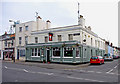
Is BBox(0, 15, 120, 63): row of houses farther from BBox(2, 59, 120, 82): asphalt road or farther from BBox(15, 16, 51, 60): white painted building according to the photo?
BBox(2, 59, 120, 82): asphalt road

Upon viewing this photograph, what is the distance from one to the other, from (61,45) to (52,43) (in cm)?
216

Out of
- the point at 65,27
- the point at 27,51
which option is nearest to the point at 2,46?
the point at 27,51

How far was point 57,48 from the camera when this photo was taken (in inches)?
883

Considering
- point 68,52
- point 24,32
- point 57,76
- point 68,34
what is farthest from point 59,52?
point 24,32

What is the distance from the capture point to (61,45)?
21.7 meters

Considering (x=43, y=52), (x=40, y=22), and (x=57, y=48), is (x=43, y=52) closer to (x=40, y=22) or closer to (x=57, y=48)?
(x=57, y=48)

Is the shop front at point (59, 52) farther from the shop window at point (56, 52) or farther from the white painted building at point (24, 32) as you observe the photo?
the white painted building at point (24, 32)

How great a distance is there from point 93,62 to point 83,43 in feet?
12.7

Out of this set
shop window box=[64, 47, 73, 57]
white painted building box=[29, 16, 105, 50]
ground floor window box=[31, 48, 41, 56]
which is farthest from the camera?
ground floor window box=[31, 48, 41, 56]

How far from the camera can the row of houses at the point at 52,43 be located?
21.1 m

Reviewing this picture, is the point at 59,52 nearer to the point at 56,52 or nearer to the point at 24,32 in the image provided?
the point at 56,52

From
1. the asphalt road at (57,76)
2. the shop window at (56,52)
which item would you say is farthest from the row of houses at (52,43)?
the asphalt road at (57,76)

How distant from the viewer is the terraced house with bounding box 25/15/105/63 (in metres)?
20.8

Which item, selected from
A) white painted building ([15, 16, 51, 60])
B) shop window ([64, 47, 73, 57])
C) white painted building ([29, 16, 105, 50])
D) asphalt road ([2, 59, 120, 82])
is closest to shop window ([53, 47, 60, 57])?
shop window ([64, 47, 73, 57])
